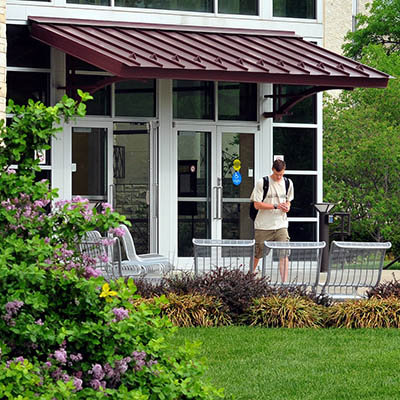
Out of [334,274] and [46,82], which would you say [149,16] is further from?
[334,274]

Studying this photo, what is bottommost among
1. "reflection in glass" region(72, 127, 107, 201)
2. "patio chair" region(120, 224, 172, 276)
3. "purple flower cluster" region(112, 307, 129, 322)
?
"patio chair" region(120, 224, 172, 276)

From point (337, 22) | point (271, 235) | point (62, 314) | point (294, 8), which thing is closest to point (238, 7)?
point (294, 8)

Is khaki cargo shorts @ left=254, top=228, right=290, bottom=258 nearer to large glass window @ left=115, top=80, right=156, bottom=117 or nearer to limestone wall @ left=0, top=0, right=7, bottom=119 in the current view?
large glass window @ left=115, top=80, right=156, bottom=117

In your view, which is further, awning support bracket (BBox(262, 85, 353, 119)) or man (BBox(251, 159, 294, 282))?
awning support bracket (BBox(262, 85, 353, 119))

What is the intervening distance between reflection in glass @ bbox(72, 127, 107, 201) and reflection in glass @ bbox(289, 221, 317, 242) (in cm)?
367

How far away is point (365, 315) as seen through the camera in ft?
36.7

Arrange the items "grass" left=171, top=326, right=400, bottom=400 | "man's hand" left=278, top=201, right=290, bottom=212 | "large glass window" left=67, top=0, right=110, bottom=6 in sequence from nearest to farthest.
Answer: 1. "grass" left=171, top=326, right=400, bottom=400
2. "man's hand" left=278, top=201, right=290, bottom=212
3. "large glass window" left=67, top=0, right=110, bottom=6

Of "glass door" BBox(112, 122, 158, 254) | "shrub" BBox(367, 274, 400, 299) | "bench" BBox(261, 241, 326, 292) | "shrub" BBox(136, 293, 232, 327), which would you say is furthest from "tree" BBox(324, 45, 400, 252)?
"shrub" BBox(136, 293, 232, 327)

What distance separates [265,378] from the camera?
8.41 metres

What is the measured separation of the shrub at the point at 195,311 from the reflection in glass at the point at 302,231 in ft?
24.1

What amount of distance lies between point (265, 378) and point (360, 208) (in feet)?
66.4

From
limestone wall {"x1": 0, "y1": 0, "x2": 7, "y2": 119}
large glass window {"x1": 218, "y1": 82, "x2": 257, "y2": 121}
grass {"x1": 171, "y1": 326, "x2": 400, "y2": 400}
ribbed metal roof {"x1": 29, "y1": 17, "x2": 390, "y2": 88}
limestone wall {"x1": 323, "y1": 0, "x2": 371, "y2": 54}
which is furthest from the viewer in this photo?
limestone wall {"x1": 323, "y1": 0, "x2": 371, "y2": 54}

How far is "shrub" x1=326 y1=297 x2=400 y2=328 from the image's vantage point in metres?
11.1

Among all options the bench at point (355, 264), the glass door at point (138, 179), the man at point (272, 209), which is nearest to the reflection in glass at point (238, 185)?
the glass door at point (138, 179)
